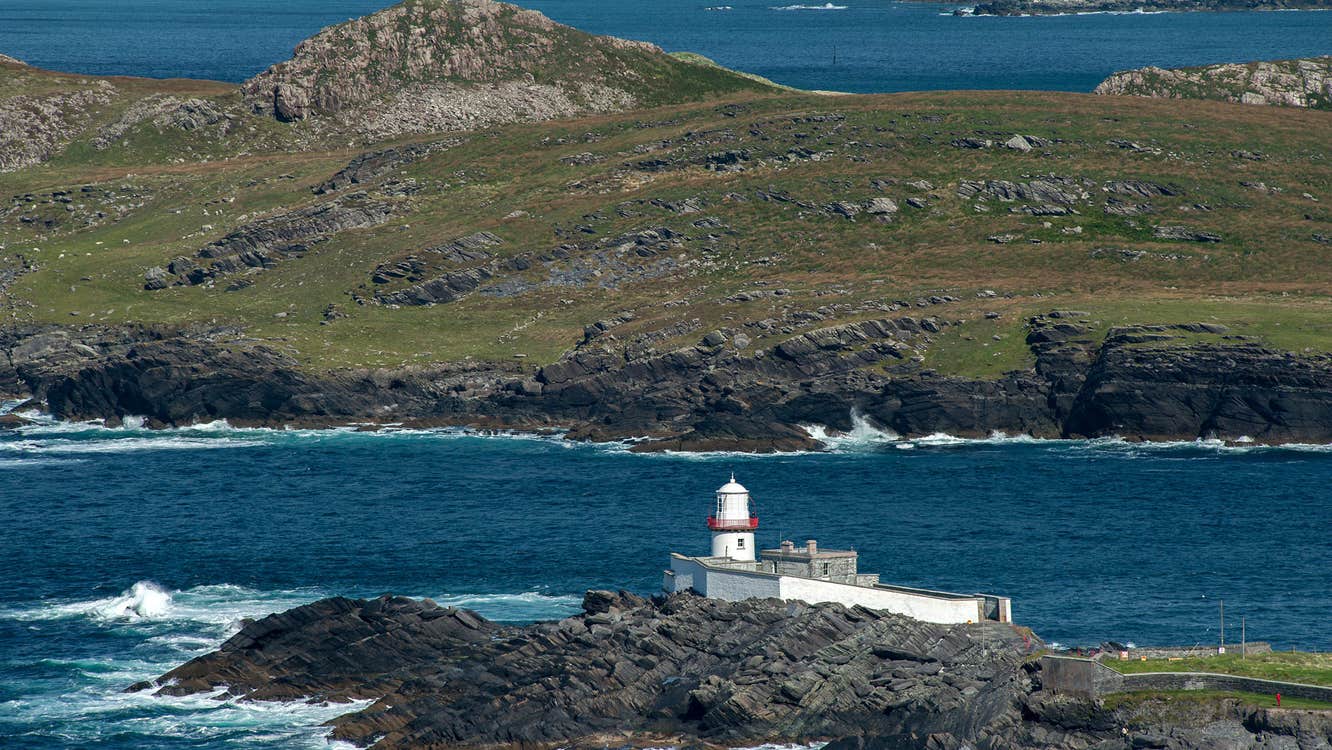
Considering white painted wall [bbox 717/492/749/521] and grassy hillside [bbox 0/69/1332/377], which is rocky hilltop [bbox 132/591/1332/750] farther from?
grassy hillside [bbox 0/69/1332/377]

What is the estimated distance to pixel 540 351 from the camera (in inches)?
6078

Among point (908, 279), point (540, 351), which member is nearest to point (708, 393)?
point (540, 351)

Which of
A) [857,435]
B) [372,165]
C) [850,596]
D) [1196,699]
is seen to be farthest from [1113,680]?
[372,165]

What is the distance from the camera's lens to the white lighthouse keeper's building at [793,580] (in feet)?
259

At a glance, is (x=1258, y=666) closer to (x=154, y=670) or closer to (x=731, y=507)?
(x=731, y=507)

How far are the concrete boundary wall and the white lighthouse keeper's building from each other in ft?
27.0

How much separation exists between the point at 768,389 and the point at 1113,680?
72000 millimetres

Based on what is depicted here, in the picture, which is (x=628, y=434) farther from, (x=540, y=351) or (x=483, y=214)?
(x=483, y=214)

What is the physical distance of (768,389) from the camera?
141 meters

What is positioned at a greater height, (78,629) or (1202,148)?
(1202,148)

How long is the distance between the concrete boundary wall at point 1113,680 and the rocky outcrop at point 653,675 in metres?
1.19

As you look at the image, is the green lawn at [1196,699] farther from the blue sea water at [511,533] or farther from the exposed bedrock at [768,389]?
the exposed bedrock at [768,389]

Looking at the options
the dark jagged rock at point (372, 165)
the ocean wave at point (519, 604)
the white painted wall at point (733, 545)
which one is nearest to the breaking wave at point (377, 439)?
the ocean wave at point (519, 604)

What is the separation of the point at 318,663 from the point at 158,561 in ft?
90.8
